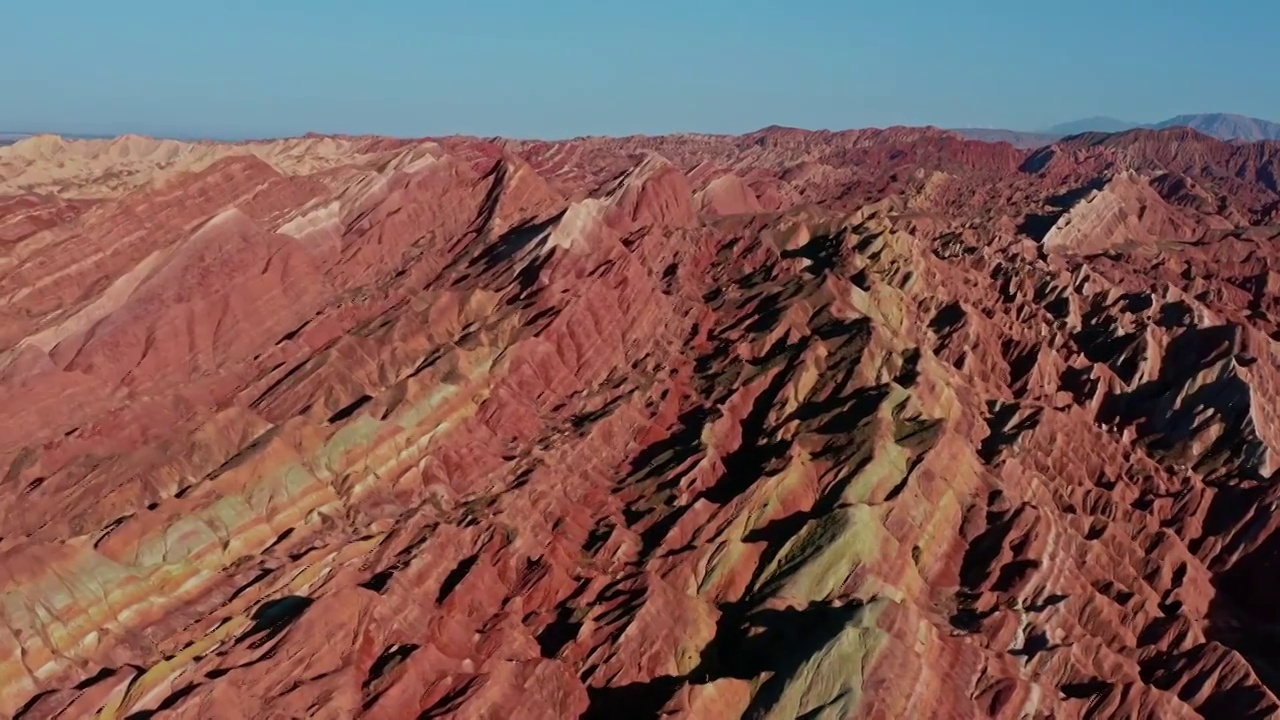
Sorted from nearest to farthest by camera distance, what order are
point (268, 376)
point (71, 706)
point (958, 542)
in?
point (71, 706)
point (958, 542)
point (268, 376)

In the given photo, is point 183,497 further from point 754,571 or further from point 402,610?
A: point 754,571

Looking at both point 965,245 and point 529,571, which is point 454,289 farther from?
point 965,245

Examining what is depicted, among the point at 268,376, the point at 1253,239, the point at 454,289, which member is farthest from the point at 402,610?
the point at 1253,239

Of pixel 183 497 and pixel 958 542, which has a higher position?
pixel 183 497

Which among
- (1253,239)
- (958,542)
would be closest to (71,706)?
(958,542)

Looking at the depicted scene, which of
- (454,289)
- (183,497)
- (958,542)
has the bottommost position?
(958,542)

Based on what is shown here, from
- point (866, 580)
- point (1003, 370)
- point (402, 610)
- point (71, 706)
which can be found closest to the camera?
point (71, 706)

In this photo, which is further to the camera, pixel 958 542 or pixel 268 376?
pixel 268 376
